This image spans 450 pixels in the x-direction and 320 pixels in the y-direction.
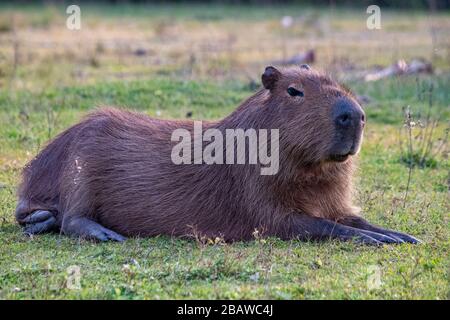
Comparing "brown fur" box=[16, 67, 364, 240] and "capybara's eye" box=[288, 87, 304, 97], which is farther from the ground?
"capybara's eye" box=[288, 87, 304, 97]

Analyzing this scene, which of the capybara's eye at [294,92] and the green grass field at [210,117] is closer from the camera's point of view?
the green grass field at [210,117]

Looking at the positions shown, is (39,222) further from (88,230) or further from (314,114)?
(314,114)

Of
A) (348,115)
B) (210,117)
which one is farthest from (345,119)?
(210,117)

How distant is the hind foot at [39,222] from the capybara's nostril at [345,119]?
6.56 feet

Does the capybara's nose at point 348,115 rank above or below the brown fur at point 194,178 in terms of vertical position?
above

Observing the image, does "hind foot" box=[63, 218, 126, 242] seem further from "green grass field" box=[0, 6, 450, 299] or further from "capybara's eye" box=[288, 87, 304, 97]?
"capybara's eye" box=[288, 87, 304, 97]

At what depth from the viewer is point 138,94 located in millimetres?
10406

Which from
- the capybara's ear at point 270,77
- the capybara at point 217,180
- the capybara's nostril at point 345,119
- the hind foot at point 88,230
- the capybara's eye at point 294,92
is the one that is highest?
the capybara's ear at point 270,77

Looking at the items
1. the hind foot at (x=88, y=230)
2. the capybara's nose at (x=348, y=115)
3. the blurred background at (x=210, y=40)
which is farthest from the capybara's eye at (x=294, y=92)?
the blurred background at (x=210, y=40)

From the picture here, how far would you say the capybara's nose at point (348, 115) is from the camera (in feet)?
18.1

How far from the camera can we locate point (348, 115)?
5.51 metres

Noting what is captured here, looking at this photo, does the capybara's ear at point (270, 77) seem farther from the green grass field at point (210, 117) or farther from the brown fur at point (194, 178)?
the green grass field at point (210, 117)

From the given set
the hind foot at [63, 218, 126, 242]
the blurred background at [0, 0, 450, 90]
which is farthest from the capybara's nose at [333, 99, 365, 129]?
the blurred background at [0, 0, 450, 90]

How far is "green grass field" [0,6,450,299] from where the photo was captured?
4.88 meters
